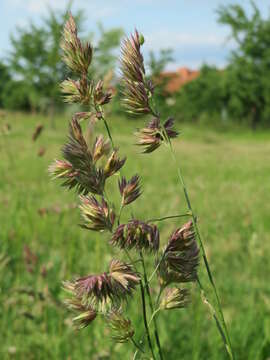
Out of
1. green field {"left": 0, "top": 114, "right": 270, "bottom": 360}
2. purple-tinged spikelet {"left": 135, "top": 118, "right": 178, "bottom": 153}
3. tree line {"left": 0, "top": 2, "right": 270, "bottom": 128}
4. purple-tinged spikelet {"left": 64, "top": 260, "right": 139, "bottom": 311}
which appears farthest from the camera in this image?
tree line {"left": 0, "top": 2, "right": 270, "bottom": 128}

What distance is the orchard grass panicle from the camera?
0.64m

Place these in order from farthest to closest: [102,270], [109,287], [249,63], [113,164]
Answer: [249,63], [102,270], [113,164], [109,287]

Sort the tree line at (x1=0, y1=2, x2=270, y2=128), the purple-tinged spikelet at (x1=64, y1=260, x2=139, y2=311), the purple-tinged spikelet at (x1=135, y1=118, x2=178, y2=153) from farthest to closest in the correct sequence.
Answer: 1. the tree line at (x1=0, y1=2, x2=270, y2=128)
2. the purple-tinged spikelet at (x1=135, y1=118, x2=178, y2=153)
3. the purple-tinged spikelet at (x1=64, y1=260, x2=139, y2=311)

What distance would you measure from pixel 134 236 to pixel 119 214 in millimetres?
39

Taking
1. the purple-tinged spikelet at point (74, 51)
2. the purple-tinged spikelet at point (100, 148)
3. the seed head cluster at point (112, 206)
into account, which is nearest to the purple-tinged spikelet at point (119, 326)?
the seed head cluster at point (112, 206)

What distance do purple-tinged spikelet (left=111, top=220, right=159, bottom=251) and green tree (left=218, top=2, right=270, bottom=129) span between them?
38.4 meters

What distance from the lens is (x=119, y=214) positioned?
2.16 ft

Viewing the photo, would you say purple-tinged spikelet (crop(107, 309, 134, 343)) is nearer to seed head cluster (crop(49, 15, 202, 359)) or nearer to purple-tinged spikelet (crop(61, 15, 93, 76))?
seed head cluster (crop(49, 15, 202, 359))

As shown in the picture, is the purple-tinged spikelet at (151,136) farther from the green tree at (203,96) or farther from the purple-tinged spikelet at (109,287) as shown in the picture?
the green tree at (203,96)

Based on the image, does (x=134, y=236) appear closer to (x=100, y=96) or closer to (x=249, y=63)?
(x=100, y=96)

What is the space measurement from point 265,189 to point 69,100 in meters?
8.01

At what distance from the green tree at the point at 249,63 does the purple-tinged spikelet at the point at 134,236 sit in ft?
126

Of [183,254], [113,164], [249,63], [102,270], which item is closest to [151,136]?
[113,164]

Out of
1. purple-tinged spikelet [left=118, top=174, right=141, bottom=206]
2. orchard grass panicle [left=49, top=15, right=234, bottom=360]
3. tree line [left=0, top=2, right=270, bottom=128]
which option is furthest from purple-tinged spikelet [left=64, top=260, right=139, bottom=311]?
tree line [left=0, top=2, right=270, bottom=128]
